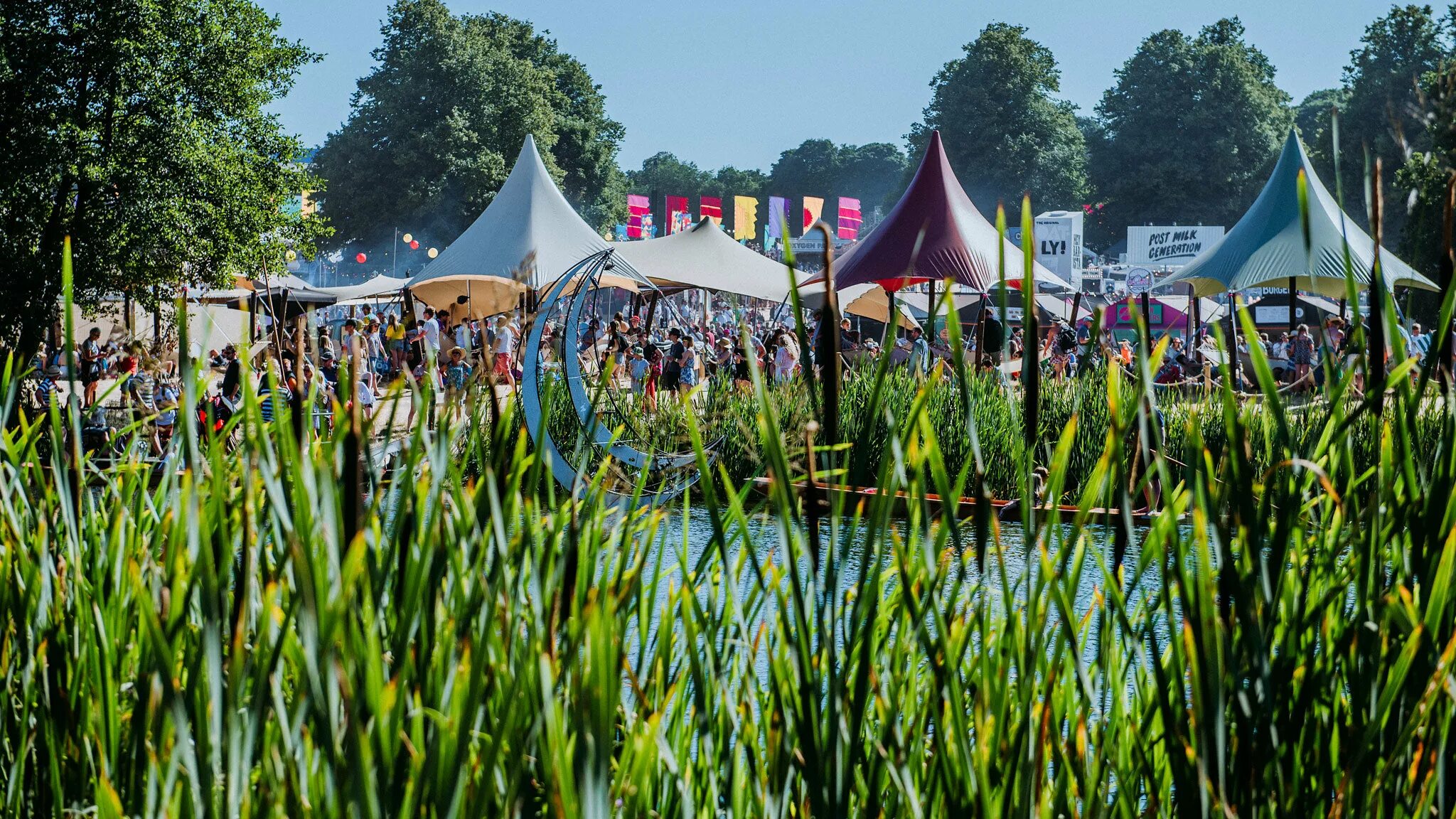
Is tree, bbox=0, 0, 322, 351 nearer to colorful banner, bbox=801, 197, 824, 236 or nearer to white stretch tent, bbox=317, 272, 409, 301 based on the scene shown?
white stretch tent, bbox=317, 272, 409, 301

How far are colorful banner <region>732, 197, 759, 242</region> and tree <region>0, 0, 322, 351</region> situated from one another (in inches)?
1770

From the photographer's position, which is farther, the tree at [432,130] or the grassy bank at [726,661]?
the tree at [432,130]

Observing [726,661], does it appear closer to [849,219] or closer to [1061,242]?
[1061,242]

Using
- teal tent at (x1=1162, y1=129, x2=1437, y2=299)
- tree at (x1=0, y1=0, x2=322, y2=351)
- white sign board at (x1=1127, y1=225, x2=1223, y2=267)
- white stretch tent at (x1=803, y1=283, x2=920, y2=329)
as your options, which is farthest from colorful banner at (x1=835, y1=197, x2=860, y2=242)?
teal tent at (x1=1162, y1=129, x2=1437, y2=299)

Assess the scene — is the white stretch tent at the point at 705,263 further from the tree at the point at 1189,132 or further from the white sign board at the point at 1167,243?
the tree at the point at 1189,132

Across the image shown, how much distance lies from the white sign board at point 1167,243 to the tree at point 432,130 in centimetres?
2504

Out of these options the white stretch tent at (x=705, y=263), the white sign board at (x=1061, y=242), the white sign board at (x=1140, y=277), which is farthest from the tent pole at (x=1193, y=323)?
the white sign board at (x=1140, y=277)

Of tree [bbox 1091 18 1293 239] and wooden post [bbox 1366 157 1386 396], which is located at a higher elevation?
A: tree [bbox 1091 18 1293 239]

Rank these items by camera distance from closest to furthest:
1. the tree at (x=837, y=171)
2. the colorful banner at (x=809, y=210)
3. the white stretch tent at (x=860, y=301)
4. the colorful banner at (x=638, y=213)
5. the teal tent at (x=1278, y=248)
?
1. the teal tent at (x=1278, y=248)
2. the white stretch tent at (x=860, y=301)
3. the colorful banner at (x=638, y=213)
4. the colorful banner at (x=809, y=210)
5. the tree at (x=837, y=171)

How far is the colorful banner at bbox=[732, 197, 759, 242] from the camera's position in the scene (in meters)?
63.0

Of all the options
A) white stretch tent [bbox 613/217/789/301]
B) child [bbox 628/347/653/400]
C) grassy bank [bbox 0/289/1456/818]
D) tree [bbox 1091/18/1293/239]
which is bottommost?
grassy bank [bbox 0/289/1456/818]

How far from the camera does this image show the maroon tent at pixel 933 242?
12.7 metres

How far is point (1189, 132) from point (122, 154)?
63053 mm

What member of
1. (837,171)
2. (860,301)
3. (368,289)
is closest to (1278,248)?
(860,301)
